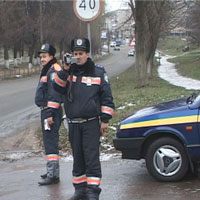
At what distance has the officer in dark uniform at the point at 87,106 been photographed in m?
4.71

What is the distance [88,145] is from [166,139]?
1299mm

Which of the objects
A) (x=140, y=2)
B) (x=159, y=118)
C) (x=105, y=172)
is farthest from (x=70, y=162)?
(x=140, y=2)

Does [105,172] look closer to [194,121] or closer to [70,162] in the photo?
[70,162]

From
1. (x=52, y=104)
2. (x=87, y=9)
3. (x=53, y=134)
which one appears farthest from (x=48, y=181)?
(x=87, y=9)

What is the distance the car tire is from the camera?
5520 mm

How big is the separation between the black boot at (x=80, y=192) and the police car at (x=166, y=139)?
→ 0.99 meters

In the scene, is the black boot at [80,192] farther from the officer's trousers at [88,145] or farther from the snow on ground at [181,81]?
the snow on ground at [181,81]

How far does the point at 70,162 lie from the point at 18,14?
45192mm

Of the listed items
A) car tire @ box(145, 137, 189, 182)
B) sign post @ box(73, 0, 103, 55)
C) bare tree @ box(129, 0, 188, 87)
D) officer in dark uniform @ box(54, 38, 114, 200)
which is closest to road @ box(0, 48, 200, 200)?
car tire @ box(145, 137, 189, 182)

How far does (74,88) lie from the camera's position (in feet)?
15.6

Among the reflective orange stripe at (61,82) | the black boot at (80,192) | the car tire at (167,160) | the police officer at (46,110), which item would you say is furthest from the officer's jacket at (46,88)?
the car tire at (167,160)

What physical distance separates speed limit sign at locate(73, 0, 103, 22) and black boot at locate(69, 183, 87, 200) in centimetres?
272

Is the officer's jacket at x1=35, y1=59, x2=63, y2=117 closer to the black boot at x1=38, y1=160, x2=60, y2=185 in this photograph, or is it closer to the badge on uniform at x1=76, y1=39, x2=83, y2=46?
the black boot at x1=38, y1=160, x2=60, y2=185

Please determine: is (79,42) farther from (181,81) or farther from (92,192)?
(181,81)
